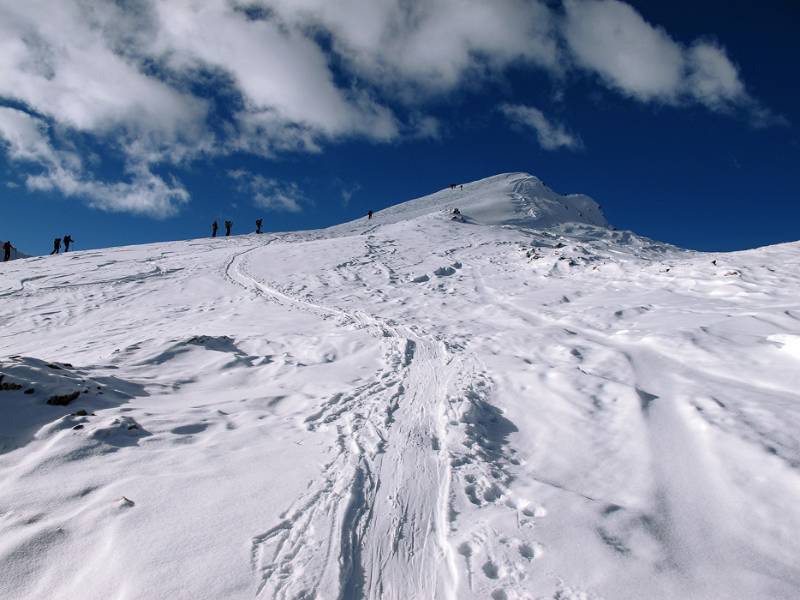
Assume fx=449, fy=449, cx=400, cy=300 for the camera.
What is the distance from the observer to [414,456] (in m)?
5.75

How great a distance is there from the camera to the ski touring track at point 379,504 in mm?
3658

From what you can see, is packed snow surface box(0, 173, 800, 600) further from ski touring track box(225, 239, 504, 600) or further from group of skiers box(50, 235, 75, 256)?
group of skiers box(50, 235, 75, 256)

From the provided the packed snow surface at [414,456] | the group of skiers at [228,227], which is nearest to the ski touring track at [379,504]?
the packed snow surface at [414,456]

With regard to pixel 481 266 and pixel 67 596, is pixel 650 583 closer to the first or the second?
pixel 67 596

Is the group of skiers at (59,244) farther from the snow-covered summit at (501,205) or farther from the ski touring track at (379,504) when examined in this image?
the ski touring track at (379,504)

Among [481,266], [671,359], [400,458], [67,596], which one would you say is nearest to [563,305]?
[671,359]

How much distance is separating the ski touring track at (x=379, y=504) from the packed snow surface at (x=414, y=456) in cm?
3

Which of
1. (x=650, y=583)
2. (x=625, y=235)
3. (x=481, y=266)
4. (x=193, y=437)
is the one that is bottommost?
(x=650, y=583)

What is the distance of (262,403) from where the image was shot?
756cm

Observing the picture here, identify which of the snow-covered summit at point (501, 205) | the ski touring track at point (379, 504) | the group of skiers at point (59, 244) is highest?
the snow-covered summit at point (501, 205)

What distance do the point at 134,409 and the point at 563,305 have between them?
13373 millimetres

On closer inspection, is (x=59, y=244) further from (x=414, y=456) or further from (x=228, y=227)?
(x=414, y=456)

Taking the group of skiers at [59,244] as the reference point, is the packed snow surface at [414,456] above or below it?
below

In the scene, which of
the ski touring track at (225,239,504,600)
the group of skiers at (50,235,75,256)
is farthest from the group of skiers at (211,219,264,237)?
the ski touring track at (225,239,504,600)
